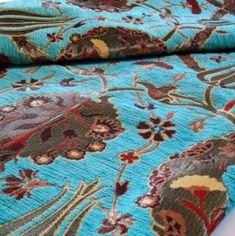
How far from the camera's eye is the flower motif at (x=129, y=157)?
2.41 ft

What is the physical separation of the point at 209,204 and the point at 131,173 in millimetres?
119

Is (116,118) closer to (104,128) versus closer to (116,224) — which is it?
(104,128)

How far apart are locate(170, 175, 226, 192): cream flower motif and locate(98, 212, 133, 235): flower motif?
0.28 ft

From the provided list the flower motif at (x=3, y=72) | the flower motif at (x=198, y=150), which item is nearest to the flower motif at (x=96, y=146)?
the flower motif at (x=198, y=150)

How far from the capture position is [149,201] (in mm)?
653

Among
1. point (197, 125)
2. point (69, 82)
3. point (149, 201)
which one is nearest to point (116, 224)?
point (149, 201)

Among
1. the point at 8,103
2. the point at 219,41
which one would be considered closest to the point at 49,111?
the point at 8,103

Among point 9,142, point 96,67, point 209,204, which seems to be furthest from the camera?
point 96,67

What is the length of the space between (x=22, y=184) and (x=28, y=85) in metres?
0.34

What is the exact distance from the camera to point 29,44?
1.07m

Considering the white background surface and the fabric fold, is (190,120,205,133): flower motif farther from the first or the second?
the fabric fold

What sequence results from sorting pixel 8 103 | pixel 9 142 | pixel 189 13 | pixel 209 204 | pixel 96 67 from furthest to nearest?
pixel 189 13
pixel 96 67
pixel 8 103
pixel 9 142
pixel 209 204

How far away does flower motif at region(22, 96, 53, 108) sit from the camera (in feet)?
2.89

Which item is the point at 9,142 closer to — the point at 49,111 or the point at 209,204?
the point at 49,111
